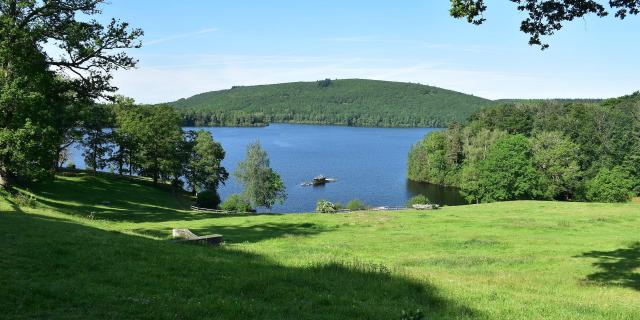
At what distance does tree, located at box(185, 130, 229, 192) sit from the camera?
83.1 m

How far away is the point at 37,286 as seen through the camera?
1205 centimetres

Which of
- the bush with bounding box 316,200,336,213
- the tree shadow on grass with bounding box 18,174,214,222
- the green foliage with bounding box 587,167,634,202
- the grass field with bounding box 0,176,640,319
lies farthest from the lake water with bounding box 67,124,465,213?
the grass field with bounding box 0,176,640,319

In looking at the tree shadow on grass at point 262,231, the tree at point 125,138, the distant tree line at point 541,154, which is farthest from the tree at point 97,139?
the distant tree line at point 541,154

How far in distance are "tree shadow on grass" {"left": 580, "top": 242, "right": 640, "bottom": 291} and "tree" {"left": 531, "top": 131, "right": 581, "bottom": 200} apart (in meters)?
68.4

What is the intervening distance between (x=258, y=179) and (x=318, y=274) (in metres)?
73.0

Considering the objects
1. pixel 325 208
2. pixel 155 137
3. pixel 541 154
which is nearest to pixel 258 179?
pixel 155 137

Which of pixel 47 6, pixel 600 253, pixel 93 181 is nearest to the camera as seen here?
pixel 600 253

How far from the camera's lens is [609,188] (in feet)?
287

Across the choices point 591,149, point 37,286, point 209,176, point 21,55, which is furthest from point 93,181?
point 591,149

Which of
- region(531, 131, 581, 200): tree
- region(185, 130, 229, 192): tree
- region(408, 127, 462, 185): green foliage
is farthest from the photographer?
region(408, 127, 462, 185): green foliage

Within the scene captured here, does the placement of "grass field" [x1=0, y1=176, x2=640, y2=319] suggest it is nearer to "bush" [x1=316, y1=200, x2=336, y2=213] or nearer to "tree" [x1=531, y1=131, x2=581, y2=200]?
"bush" [x1=316, y1=200, x2=336, y2=213]

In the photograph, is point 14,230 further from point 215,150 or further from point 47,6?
point 215,150

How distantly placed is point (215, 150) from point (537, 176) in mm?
58857

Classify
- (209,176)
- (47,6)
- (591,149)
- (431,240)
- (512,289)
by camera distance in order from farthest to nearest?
(591,149)
(209,176)
(47,6)
(431,240)
(512,289)
